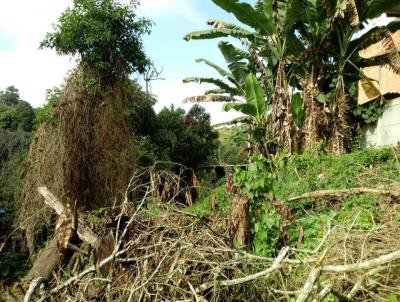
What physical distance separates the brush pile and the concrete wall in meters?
8.74

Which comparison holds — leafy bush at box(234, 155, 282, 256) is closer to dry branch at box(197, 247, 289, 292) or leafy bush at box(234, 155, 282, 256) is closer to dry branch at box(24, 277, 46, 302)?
dry branch at box(197, 247, 289, 292)

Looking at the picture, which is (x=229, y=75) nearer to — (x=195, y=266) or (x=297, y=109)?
(x=297, y=109)

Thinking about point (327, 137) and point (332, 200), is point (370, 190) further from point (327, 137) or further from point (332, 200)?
point (327, 137)

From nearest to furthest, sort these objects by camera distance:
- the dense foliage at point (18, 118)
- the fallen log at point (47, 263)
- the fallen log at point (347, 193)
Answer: the fallen log at point (47, 263)
the fallen log at point (347, 193)
the dense foliage at point (18, 118)

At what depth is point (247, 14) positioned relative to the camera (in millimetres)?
11859

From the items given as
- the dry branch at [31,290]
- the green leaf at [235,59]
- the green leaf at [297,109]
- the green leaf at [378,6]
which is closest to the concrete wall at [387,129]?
the green leaf at [297,109]

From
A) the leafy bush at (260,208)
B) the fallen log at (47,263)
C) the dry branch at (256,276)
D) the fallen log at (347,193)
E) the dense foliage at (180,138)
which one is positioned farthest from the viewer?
the dense foliage at (180,138)

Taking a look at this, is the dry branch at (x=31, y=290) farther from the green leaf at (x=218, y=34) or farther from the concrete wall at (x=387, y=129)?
the concrete wall at (x=387, y=129)

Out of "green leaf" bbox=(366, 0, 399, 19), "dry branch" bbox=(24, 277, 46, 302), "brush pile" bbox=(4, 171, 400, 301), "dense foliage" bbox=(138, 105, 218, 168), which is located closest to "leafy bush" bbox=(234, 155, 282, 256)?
"brush pile" bbox=(4, 171, 400, 301)

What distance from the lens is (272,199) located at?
6.29m

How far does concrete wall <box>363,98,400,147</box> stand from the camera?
13.2 m

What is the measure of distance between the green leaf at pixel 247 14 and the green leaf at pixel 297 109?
1.81 m

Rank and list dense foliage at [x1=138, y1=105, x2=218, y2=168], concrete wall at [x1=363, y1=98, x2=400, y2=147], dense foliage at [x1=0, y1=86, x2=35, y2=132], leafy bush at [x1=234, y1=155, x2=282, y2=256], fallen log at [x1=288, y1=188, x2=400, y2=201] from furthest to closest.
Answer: dense foliage at [x1=0, y1=86, x2=35, y2=132], dense foliage at [x1=138, y1=105, x2=218, y2=168], concrete wall at [x1=363, y1=98, x2=400, y2=147], fallen log at [x1=288, y1=188, x2=400, y2=201], leafy bush at [x1=234, y1=155, x2=282, y2=256]

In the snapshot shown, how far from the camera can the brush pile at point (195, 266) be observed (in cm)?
411
